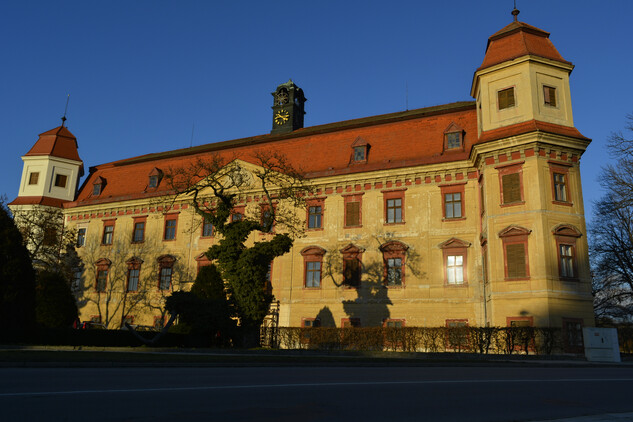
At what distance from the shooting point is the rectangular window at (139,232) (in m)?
38.8

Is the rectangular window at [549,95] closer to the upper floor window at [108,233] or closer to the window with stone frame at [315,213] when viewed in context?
the window with stone frame at [315,213]

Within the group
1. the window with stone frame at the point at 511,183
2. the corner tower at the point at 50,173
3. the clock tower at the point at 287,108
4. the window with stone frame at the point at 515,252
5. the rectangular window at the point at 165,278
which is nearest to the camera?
the window with stone frame at the point at 515,252

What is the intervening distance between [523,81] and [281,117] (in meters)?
20.8

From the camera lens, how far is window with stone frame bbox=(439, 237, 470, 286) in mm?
28422

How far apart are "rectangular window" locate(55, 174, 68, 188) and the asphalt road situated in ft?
118

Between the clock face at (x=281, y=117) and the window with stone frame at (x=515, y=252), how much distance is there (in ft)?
73.6

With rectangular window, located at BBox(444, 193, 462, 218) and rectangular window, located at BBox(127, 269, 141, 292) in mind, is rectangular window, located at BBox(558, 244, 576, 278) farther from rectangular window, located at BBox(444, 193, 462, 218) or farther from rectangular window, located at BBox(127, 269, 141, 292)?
rectangular window, located at BBox(127, 269, 141, 292)

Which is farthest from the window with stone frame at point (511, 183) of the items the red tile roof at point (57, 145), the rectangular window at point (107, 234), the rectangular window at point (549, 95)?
the red tile roof at point (57, 145)

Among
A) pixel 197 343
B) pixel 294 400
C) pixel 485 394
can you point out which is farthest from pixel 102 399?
pixel 197 343

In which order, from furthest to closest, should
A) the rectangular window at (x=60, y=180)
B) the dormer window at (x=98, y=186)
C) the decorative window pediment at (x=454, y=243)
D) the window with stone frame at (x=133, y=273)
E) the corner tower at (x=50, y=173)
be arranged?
the rectangular window at (x=60, y=180) < the dormer window at (x=98, y=186) < the corner tower at (x=50, y=173) < the window with stone frame at (x=133, y=273) < the decorative window pediment at (x=454, y=243)

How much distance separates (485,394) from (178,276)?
3023 centimetres

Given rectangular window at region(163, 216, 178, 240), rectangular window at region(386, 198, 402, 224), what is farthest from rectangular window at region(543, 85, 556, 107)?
rectangular window at region(163, 216, 178, 240)

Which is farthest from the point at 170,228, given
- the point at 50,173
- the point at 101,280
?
the point at 50,173

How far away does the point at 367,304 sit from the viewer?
3006 centimetres
